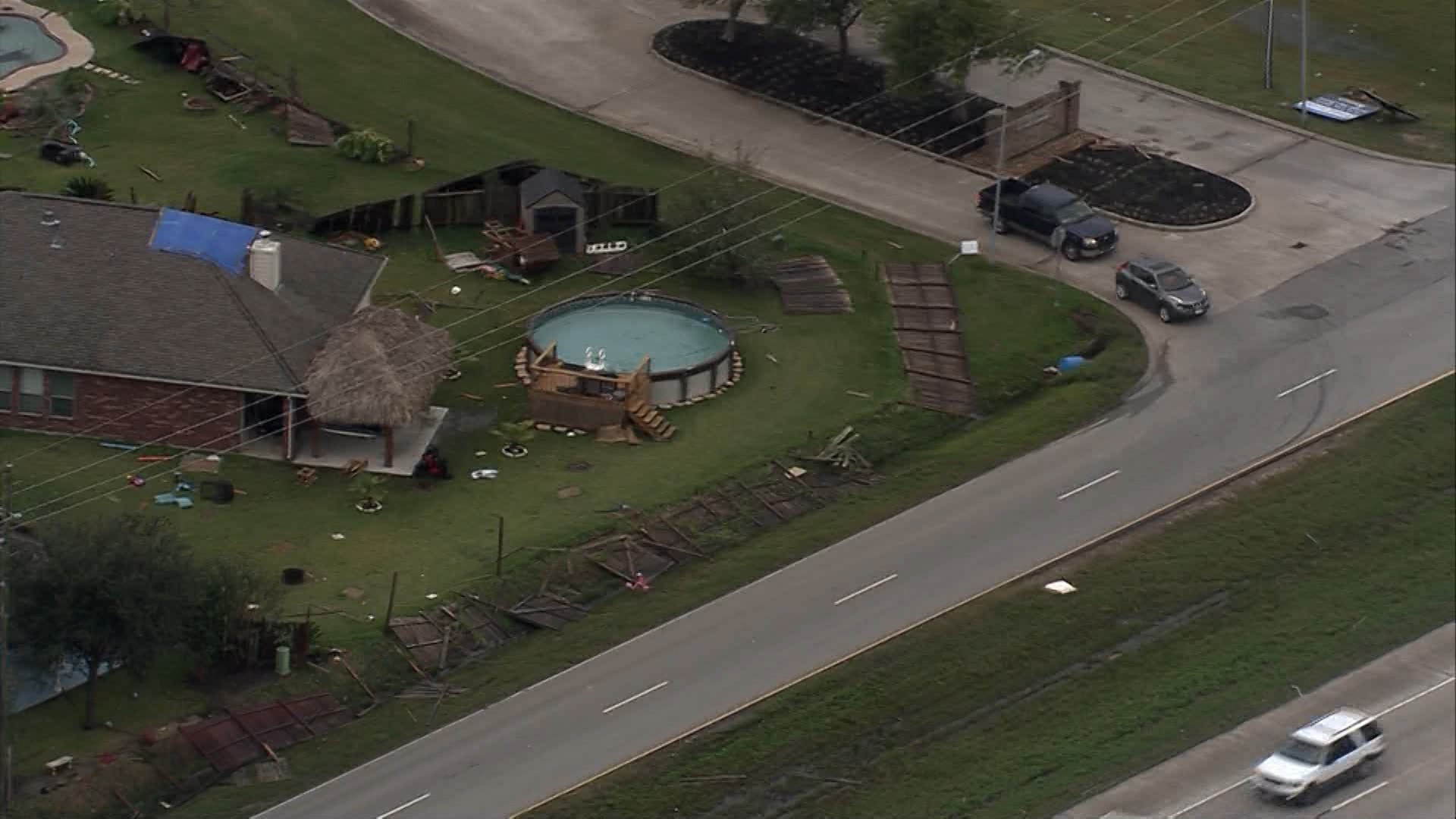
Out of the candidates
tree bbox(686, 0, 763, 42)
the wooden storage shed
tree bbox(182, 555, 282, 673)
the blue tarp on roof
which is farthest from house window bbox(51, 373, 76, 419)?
tree bbox(686, 0, 763, 42)

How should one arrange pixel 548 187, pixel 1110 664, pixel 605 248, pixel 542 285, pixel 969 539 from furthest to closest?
pixel 548 187, pixel 605 248, pixel 542 285, pixel 969 539, pixel 1110 664

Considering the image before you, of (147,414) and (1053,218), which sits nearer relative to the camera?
(147,414)

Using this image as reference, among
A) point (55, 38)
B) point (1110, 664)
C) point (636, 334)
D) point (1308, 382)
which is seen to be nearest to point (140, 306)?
point (636, 334)

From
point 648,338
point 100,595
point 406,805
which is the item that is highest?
point 100,595

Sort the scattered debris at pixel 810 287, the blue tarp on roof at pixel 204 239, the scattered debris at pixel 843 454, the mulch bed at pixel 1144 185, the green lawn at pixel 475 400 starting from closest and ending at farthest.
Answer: the green lawn at pixel 475 400, the scattered debris at pixel 843 454, the blue tarp on roof at pixel 204 239, the scattered debris at pixel 810 287, the mulch bed at pixel 1144 185

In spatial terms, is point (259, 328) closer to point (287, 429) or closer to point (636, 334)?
point (287, 429)

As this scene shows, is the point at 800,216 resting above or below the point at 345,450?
below

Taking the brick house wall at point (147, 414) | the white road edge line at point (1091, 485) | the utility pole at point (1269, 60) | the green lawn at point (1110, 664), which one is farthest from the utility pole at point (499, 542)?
the utility pole at point (1269, 60)

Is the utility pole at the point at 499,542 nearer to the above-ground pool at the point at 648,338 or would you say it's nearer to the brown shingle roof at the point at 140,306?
the brown shingle roof at the point at 140,306

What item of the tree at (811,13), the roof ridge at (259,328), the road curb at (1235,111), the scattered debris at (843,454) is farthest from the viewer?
the tree at (811,13)
